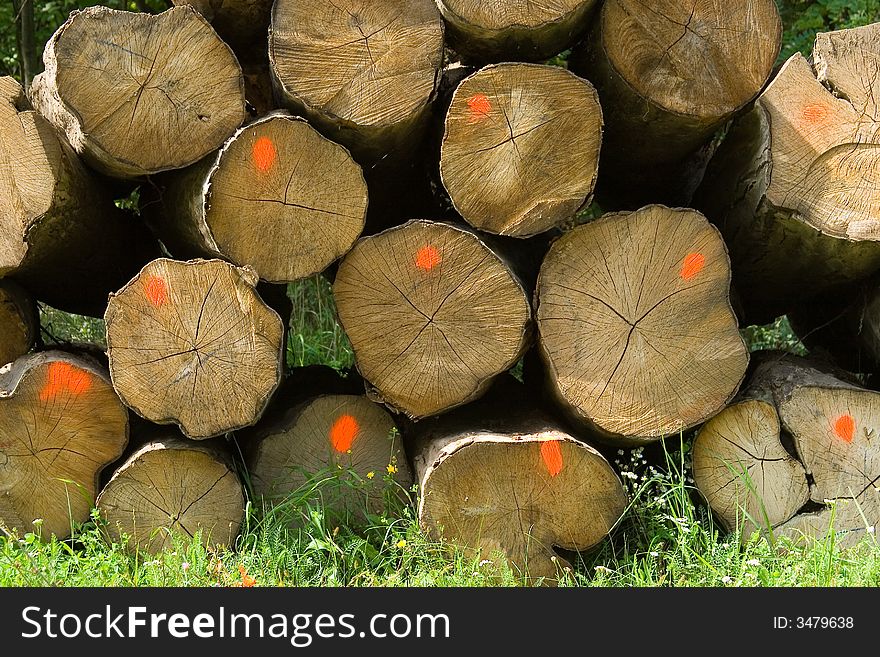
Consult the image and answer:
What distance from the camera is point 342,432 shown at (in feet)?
11.4

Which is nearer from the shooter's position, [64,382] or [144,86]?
[144,86]

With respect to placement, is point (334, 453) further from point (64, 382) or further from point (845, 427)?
point (845, 427)

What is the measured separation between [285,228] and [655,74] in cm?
135

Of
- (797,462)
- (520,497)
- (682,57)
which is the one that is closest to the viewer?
(520,497)

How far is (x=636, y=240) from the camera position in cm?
325

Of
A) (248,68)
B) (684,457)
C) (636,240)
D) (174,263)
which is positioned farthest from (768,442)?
(248,68)

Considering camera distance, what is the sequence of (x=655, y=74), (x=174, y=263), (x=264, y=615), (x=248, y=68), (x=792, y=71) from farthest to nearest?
(x=248, y=68), (x=792, y=71), (x=655, y=74), (x=174, y=263), (x=264, y=615)

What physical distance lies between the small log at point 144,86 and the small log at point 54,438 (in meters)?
0.74

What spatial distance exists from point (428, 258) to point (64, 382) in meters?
1.31

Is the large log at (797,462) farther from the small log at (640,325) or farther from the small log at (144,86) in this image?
the small log at (144,86)

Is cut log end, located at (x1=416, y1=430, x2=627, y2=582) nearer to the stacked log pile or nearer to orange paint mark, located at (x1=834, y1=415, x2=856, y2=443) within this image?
the stacked log pile

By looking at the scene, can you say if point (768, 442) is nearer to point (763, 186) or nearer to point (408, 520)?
point (763, 186)

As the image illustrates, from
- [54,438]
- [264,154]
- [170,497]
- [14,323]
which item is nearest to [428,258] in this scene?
[264,154]

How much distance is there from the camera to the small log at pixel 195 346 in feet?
10.1
